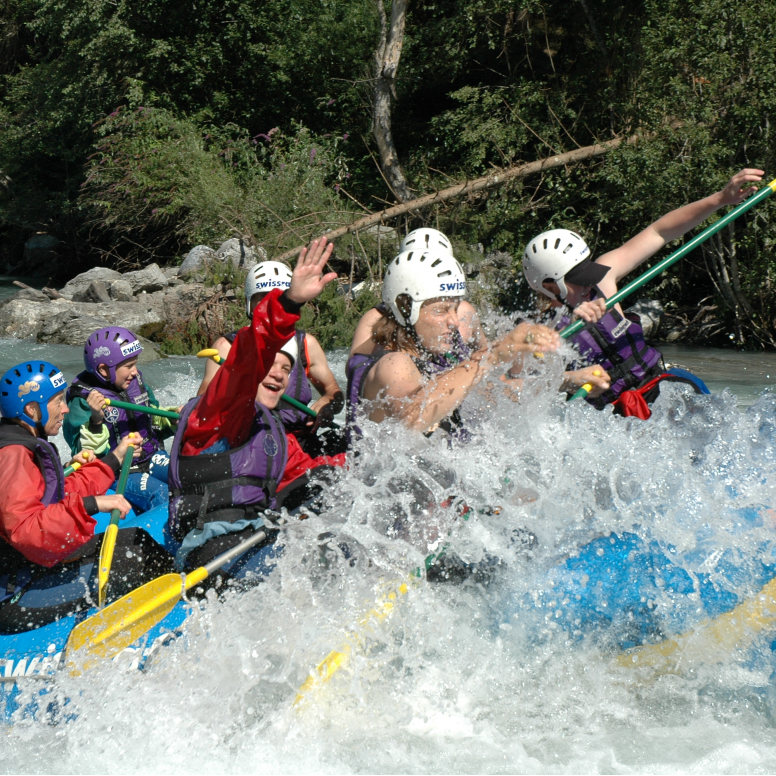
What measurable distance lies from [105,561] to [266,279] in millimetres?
1886

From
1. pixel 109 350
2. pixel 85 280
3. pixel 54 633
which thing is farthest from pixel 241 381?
pixel 85 280

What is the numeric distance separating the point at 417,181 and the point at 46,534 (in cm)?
1119

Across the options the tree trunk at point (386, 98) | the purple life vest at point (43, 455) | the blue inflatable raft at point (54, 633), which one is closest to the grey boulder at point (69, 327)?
the tree trunk at point (386, 98)

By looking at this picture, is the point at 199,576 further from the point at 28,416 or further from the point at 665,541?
the point at 665,541

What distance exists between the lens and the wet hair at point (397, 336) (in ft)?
Result: 10.0

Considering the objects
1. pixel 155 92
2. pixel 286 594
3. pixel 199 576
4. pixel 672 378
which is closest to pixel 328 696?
pixel 286 594

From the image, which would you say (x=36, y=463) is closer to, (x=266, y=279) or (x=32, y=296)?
(x=266, y=279)

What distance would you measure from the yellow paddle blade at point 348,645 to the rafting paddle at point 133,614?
49cm

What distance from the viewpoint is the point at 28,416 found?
3217mm

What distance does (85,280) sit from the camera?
602 inches

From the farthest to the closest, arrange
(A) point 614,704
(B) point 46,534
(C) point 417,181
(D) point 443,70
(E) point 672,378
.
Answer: (D) point 443,70, (C) point 417,181, (E) point 672,378, (A) point 614,704, (B) point 46,534

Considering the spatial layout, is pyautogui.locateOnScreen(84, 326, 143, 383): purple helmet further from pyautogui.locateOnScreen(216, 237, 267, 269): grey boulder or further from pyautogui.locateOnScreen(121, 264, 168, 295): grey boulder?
pyautogui.locateOnScreen(121, 264, 168, 295): grey boulder

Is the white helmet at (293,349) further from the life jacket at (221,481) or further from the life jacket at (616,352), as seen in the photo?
the life jacket at (616,352)

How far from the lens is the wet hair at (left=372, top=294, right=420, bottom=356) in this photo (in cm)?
306
